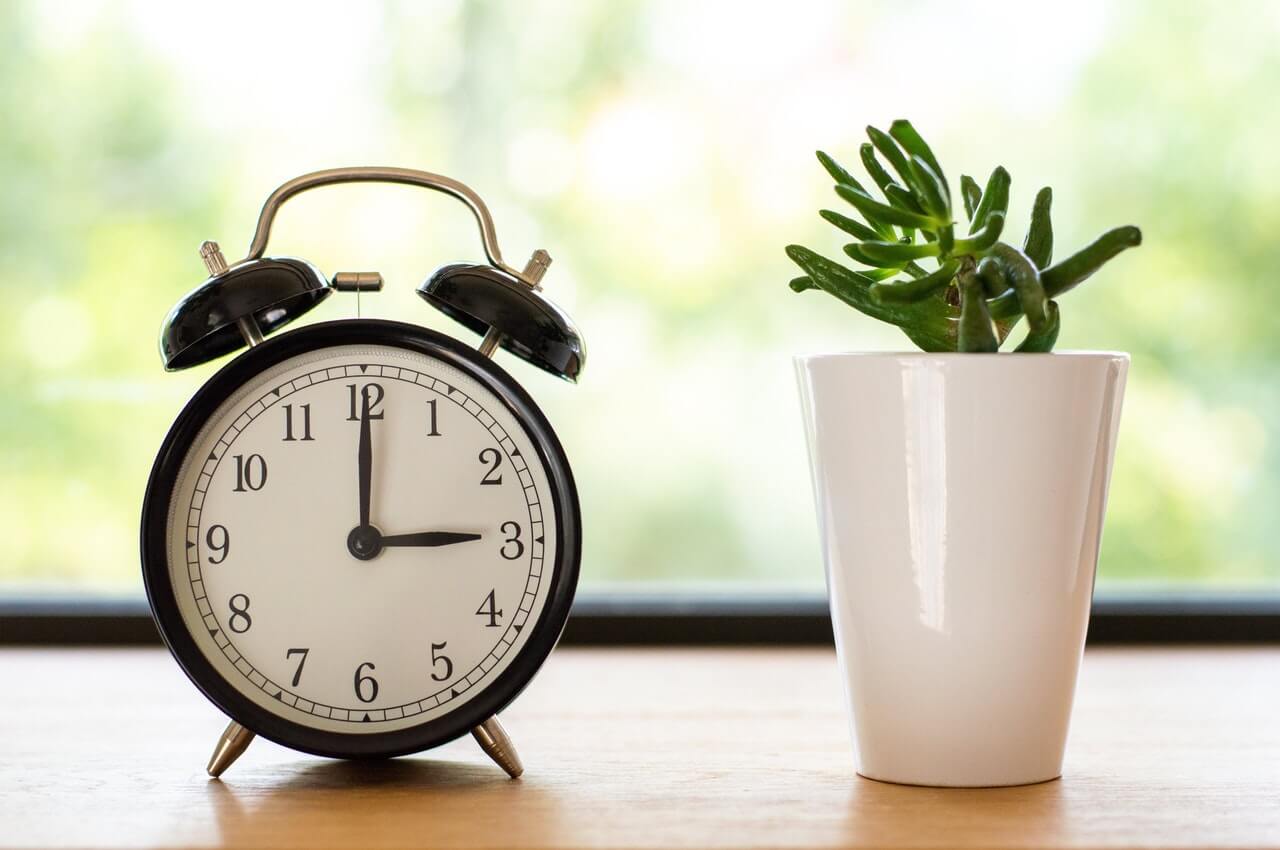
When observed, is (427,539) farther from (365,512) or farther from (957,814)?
(957,814)

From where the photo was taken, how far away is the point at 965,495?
765 mm

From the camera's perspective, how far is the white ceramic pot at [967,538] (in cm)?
76

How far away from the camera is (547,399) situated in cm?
162

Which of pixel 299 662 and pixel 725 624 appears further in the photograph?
pixel 725 624

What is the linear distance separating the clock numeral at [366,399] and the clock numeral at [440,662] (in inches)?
6.4

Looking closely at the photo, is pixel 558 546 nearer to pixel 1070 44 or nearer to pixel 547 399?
pixel 547 399

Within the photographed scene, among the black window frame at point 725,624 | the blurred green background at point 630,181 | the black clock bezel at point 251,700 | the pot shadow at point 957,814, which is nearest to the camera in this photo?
the pot shadow at point 957,814

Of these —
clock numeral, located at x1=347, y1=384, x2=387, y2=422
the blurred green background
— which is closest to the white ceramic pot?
clock numeral, located at x1=347, y1=384, x2=387, y2=422

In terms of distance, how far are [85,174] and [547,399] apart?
0.68m

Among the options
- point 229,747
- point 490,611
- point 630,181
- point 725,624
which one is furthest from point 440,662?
point 630,181

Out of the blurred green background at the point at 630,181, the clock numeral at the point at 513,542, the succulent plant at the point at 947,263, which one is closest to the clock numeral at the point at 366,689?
the clock numeral at the point at 513,542

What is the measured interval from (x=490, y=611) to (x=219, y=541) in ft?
0.62

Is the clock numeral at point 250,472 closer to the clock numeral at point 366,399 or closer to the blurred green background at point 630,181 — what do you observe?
the clock numeral at point 366,399

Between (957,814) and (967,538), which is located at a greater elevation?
(967,538)
